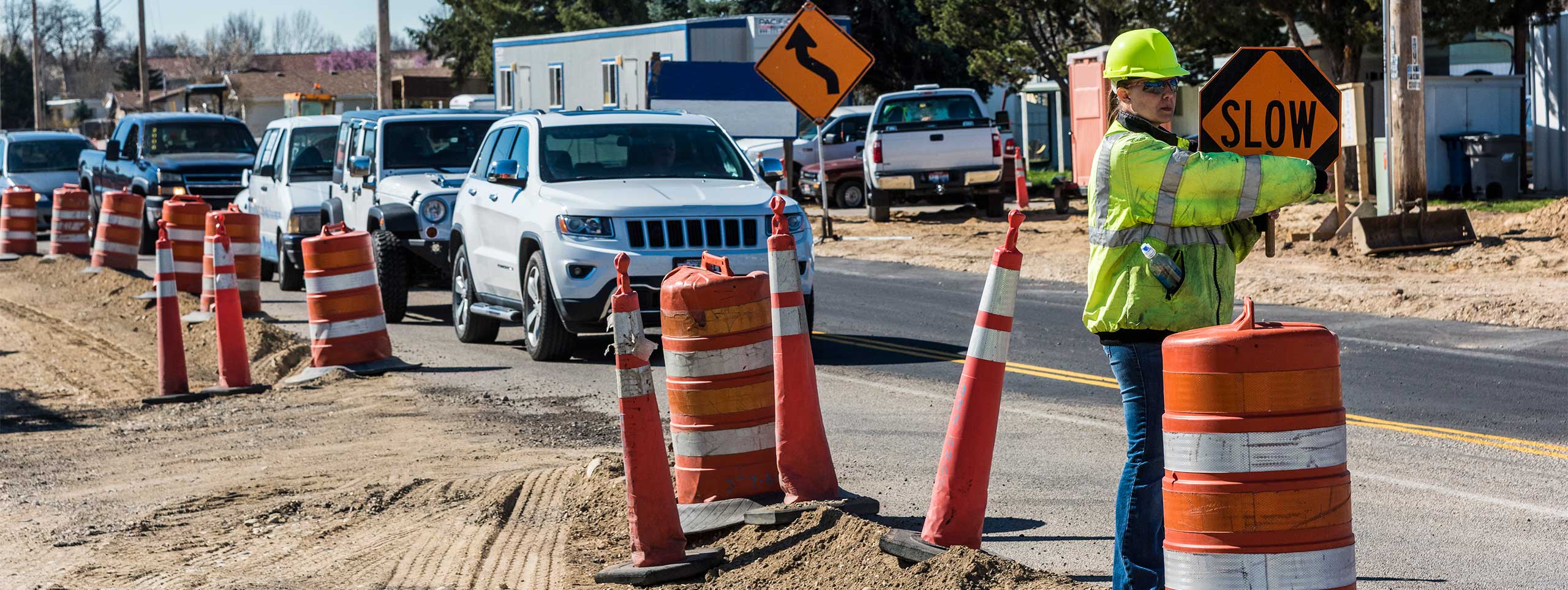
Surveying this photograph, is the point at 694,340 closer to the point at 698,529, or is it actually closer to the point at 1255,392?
the point at 698,529

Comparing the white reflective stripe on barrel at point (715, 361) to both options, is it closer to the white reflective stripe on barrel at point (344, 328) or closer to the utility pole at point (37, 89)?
the white reflective stripe on barrel at point (344, 328)

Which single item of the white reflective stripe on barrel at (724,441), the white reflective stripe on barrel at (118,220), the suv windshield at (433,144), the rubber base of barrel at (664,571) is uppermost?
the suv windshield at (433,144)

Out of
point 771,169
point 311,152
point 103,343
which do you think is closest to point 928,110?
point 311,152

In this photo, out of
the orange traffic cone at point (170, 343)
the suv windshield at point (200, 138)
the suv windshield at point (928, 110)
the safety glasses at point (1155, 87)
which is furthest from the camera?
the suv windshield at point (928, 110)

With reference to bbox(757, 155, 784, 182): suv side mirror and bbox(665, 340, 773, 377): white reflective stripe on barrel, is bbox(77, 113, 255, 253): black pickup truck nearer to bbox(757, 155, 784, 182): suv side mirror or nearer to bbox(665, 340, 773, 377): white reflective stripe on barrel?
bbox(757, 155, 784, 182): suv side mirror

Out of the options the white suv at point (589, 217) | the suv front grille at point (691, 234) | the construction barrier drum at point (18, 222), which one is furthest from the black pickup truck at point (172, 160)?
the suv front grille at point (691, 234)

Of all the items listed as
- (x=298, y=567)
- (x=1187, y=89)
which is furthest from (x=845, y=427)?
(x=1187, y=89)

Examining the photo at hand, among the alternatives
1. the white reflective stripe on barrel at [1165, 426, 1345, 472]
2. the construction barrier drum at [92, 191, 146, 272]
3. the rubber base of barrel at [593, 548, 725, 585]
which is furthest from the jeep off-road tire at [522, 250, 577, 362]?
the construction barrier drum at [92, 191, 146, 272]

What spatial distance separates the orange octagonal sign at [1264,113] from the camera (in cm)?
546

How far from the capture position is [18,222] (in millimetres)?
24328

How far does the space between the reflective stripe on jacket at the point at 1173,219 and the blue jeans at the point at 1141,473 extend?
4.9 inches

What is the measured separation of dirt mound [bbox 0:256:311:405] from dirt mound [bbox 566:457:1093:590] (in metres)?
6.02

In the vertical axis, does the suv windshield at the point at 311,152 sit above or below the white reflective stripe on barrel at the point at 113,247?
above

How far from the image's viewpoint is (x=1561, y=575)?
578 centimetres
